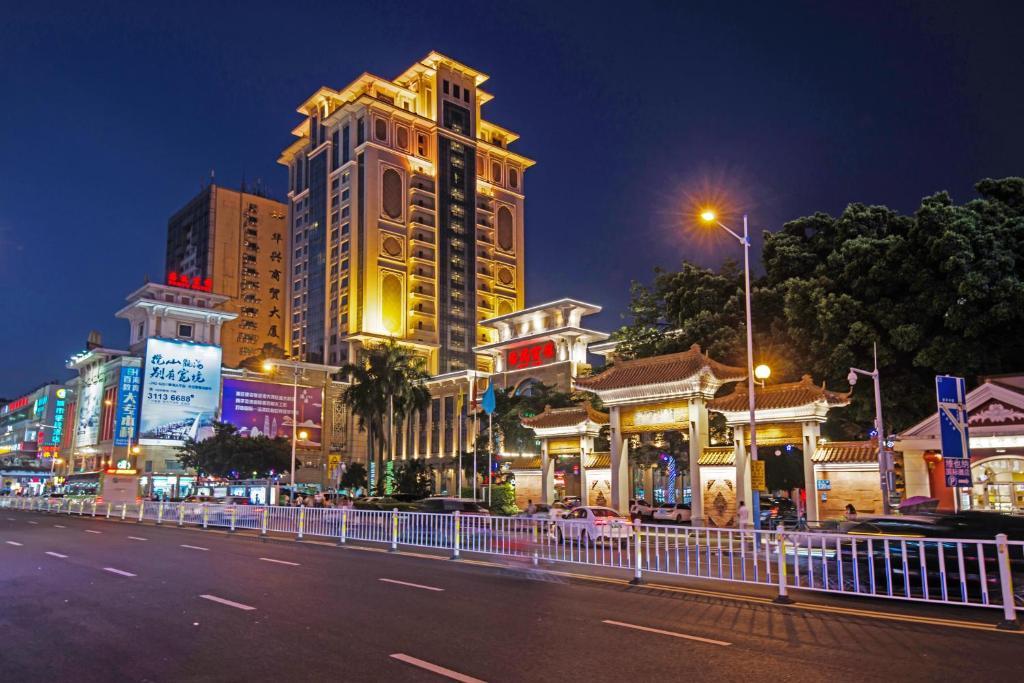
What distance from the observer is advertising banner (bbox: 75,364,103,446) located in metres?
100

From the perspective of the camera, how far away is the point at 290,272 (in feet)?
428

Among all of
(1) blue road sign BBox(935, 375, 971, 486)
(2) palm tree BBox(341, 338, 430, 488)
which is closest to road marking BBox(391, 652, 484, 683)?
(1) blue road sign BBox(935, 375, 971, 486)

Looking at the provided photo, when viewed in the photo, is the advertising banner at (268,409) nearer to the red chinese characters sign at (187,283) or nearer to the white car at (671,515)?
the red chinese characters sign at (187,283)

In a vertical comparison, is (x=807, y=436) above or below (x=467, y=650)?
above

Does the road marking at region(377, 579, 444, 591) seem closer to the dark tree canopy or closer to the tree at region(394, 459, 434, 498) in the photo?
the dark tree canopy

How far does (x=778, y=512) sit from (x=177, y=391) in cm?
6928

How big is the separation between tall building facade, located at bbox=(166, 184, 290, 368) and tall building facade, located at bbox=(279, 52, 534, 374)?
14874mm

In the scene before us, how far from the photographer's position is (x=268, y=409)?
85.5 m

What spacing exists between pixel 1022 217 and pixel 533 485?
2479 centimetres

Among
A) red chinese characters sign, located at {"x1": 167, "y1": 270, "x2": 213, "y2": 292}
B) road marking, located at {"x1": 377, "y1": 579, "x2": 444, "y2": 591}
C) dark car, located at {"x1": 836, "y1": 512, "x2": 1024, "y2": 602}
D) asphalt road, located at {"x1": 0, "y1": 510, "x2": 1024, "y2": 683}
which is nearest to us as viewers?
asphalt road, located at {"x1": 0, "y1": 510, "x2": 1024, "y2": 683}

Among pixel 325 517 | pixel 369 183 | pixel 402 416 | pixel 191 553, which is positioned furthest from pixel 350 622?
pixel 369 183

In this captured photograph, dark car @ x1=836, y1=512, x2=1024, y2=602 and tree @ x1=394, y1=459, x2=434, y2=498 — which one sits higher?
tree @ x1=394, y1=459, x2=434, y2=498

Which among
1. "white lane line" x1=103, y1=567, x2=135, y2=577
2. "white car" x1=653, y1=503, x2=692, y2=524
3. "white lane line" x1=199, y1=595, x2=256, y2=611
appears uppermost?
"white lane line" x1=199, y1=595, x2=256, y2=611

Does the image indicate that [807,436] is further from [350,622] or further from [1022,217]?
[350,622]
